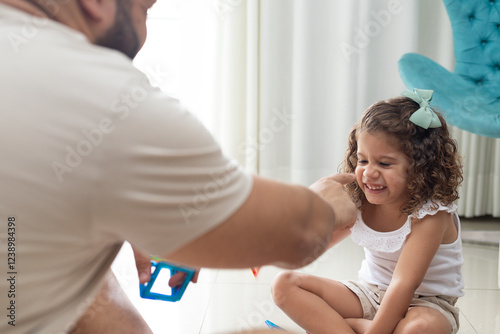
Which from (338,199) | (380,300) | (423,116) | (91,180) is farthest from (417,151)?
(91,180)

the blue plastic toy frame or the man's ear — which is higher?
the man's ear

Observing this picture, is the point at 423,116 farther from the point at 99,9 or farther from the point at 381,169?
the point at 99,9

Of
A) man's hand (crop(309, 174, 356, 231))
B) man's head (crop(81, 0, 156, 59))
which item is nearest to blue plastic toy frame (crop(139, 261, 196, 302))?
man's hand (crop(309, 174, 356, 231))

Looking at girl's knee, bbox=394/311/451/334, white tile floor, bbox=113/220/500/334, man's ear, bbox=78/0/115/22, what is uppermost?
man's ear, bbox=78/0/115/22

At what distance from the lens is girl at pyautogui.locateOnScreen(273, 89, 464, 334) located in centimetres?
115

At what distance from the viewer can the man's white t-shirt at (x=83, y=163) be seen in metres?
0.41

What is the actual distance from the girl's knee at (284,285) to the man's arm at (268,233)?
73 cm

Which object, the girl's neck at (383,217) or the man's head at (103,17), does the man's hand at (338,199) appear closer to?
the man's head at (103,17)

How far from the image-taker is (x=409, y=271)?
1.13 metres

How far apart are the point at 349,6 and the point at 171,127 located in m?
2.06

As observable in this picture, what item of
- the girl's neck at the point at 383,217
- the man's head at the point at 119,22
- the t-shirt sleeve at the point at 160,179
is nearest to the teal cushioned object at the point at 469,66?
the girl's neck at the point at 383,217

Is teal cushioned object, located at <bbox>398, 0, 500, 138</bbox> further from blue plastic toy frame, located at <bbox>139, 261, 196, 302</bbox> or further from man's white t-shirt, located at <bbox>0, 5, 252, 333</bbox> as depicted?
man's white t-shirt, located at <bbox>0, 5, 252, 333</bbox>

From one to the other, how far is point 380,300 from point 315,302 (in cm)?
15

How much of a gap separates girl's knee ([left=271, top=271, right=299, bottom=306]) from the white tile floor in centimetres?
9
